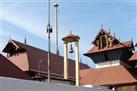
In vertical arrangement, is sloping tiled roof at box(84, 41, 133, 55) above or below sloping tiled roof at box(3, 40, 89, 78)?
above

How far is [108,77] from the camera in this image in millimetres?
35125

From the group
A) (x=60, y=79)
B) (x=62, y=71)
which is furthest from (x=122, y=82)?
(x=62, y=71)

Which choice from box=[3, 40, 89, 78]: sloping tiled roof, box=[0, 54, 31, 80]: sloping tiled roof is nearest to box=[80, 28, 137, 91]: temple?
box=[3, 40, 89, 78]: sloping tiled roof

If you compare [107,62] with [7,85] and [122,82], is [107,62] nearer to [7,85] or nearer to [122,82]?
[122,82]

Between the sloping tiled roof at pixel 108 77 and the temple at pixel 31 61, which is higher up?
the temple at pixel 31 61

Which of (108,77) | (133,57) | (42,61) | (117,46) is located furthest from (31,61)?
(133,57)

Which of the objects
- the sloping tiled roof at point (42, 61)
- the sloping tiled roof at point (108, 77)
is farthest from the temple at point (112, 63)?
the sloping tiled roof at point (42, 61)

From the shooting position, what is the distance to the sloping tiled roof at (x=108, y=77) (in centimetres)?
3360

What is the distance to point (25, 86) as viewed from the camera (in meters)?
15.6

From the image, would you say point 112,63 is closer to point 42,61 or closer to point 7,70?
point 42,61

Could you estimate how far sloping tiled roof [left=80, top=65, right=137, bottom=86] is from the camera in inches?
1323

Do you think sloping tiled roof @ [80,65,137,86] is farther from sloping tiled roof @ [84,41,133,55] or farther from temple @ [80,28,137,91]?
sloping tiled roof @ [84,41,133,55]

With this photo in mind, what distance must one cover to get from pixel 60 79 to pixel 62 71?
419 cm

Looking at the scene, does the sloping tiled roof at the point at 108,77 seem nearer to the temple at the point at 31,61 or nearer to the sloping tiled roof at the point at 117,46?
the temple at the point at 31,61
